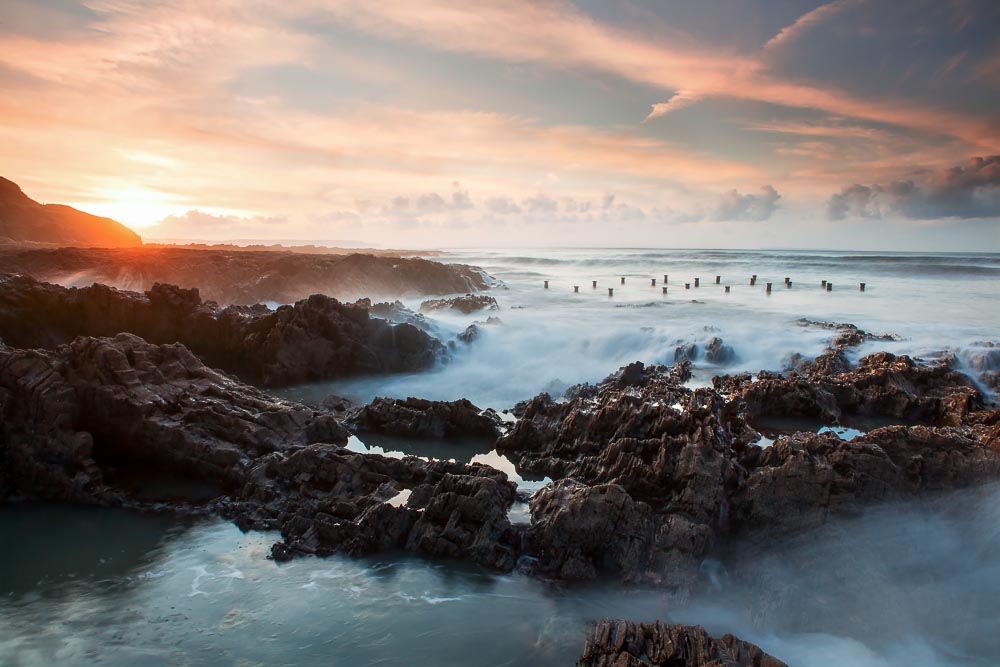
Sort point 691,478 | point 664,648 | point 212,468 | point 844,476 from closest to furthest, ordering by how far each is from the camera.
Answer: point 664,648 → point 844,476 → point 691,478 → point 212,468

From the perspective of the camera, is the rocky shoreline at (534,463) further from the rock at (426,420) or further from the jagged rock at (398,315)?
the jagged rock at (398,315)

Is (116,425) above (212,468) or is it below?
above

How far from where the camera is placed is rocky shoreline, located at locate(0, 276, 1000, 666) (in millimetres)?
9688

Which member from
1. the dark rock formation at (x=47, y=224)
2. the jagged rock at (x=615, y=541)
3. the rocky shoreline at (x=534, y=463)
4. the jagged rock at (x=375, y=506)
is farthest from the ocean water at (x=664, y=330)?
the dark rock formation at (x=47, y=224)

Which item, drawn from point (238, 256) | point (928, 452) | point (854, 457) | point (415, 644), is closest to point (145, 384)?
point (415, 644)

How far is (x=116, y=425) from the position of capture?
42.7 ft

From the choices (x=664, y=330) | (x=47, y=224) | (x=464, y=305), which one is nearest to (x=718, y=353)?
(x=664, y=330)

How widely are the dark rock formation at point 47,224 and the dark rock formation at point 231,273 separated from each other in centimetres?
1830

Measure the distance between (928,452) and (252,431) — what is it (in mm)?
13292

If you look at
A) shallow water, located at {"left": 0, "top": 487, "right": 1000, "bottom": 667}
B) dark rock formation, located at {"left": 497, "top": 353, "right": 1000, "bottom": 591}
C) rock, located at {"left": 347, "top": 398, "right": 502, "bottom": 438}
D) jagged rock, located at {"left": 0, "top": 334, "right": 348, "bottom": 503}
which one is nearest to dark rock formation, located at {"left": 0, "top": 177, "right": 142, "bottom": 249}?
jagged rock, located at {"left": 0, "top": 334, "right": 348, "bottom": 503}

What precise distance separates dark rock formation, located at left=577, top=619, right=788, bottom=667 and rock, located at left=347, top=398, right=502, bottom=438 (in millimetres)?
8587

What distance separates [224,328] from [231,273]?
22.1 m

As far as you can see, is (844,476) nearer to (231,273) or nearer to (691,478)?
(691,478)

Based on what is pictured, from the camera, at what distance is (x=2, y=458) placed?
12078 millimetres
